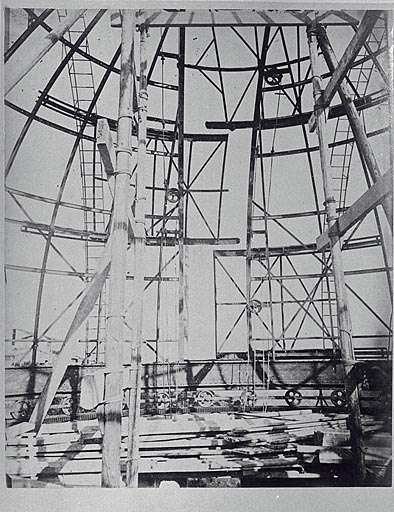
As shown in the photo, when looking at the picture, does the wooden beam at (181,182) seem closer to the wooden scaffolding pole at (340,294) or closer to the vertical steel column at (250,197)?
the vertical steel column at (250,197)

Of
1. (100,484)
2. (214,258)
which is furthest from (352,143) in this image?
(100,484)

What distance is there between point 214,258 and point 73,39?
1790mm

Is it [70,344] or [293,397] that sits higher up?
[70,344]

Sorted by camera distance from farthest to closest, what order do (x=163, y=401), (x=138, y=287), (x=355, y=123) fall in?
(x=163, y=401) → (x=355, y=123) → (x=138, y=287)

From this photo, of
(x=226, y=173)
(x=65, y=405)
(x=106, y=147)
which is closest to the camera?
(x=106, y=147)

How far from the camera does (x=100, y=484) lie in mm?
3537

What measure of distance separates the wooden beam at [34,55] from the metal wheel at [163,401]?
2.29 m

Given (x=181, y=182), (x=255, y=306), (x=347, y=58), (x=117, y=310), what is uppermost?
(x=347, y=58)

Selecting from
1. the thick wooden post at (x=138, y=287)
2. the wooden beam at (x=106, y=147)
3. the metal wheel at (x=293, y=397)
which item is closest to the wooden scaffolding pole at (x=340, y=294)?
the metal wheel at (x=293, y=397)

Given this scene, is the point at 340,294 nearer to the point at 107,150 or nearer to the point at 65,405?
the point at 107,150

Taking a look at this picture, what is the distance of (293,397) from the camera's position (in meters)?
4.09

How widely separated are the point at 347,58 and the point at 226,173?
44.8 inches

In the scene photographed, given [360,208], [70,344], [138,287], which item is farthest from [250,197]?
[70,344]

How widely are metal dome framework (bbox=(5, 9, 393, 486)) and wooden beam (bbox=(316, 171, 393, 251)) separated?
12 millimetres
